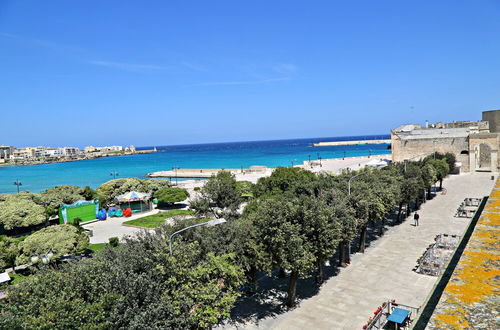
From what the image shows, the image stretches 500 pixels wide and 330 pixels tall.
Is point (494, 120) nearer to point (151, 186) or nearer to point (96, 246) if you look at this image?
point (151, 186)

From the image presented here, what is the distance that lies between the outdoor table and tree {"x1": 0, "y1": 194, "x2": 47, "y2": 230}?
31.6 meters

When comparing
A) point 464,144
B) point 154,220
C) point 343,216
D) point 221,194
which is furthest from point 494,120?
point 154,220

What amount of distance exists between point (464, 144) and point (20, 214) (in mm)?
64997

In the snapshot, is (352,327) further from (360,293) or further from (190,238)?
(190,238)

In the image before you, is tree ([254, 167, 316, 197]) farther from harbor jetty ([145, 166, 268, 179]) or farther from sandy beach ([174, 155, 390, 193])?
harbor jetty ([145, 166, 268, 179])

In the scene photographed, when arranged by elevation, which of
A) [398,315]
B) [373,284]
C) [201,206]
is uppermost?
[201,206]

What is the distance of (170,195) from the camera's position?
4091 centimetres

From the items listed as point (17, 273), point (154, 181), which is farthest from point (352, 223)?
point (154, 181)

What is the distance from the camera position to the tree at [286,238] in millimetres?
14716

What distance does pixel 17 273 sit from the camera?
21.3 metres

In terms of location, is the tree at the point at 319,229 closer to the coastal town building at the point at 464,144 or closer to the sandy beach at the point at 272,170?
the sandy beach at the point at 272,170

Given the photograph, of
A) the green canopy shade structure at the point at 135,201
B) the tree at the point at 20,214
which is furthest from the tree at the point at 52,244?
the green canopy shade structure at the point at 135,201

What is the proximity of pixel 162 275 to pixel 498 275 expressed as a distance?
1057 centimetres

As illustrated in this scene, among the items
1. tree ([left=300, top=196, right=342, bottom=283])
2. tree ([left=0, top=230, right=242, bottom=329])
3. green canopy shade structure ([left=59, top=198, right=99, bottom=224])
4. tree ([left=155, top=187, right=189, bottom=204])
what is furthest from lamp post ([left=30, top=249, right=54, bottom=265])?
tree ([left=155, top=187, right=189, bottom=204])
